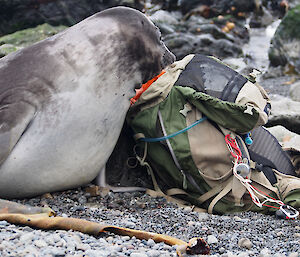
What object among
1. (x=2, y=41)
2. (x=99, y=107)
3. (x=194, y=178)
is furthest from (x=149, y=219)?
(x=2, y=41)

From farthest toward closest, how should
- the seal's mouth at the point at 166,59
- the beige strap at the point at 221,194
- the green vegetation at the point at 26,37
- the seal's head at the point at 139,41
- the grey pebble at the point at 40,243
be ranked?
the green vegetation at the point at 26,37 < the seal's mouth at the point at 166,59 < the seal's head at the point at 139,41 < the beige strap at the point at 221,194 < the grey pebble at the point at 40,243

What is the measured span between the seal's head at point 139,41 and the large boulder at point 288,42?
7595mm

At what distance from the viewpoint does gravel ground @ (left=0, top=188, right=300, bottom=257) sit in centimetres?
246

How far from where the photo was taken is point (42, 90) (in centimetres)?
361

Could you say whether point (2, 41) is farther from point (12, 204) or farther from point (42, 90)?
point (12, 204)

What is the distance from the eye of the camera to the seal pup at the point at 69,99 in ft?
11.5

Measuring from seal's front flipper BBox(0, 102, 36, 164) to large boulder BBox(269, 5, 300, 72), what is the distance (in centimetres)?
889

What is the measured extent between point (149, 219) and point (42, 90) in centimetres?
123

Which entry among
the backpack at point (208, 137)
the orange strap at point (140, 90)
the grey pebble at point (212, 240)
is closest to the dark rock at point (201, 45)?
the orange strap at point (140, 90)

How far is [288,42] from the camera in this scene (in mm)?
11289

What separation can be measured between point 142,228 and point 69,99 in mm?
1107

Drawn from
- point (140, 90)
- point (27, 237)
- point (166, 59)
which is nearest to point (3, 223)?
point (27, 237)

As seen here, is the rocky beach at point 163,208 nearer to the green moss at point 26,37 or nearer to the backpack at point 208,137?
the green moss at point 26,37

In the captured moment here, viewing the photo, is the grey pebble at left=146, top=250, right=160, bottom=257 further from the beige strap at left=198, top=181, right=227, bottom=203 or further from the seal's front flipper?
the beige strap at left=198, top=181, right=227, bottom=203
